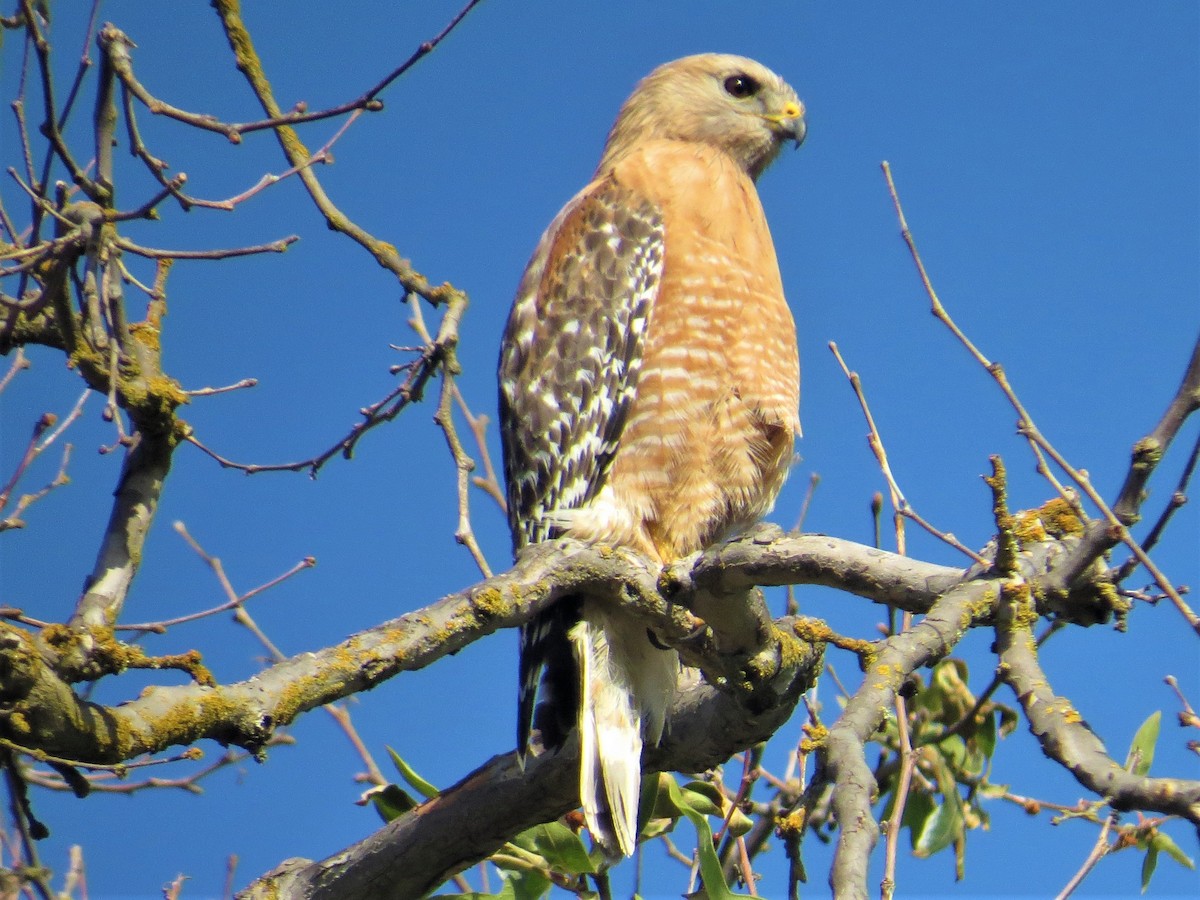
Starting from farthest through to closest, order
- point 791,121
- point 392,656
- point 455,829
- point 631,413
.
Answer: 1. point 791,121
2. point 631,413
3. point 455,829
4. point 392,656

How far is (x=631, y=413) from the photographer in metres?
4.02

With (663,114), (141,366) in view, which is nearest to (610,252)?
(663,114)

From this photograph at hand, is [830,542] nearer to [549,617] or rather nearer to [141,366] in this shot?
[549,617]

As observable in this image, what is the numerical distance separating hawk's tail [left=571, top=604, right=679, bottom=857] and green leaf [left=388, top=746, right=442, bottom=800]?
41 cm

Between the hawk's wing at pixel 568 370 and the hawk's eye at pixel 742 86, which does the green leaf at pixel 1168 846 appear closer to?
the hawk's wing at pixel 568 370

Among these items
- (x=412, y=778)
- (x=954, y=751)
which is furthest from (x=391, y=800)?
(x=954, y=751)

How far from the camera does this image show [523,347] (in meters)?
4.39

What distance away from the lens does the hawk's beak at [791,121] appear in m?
5.23

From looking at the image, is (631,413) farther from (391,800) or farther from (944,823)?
(944,823)

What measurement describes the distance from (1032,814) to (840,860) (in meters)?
2.59

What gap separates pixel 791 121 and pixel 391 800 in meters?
3.12

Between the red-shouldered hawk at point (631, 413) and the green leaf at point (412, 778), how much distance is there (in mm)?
295

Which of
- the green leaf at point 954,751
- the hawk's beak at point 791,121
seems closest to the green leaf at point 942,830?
the green leaf at point 954,751

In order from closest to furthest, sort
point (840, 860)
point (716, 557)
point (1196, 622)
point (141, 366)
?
point (840, 860), point (1196, 622), point (716, 557), point (141, 366)
